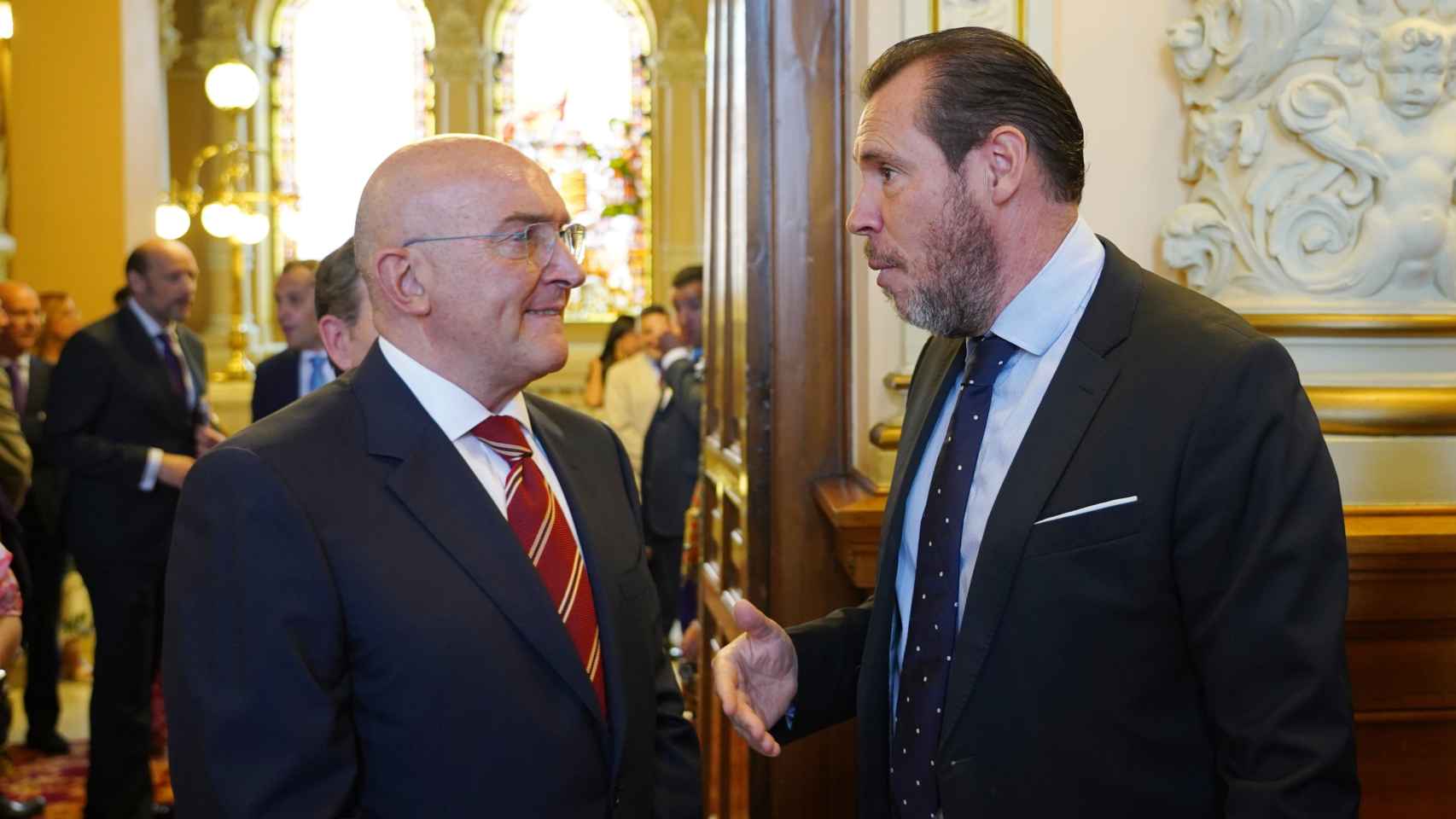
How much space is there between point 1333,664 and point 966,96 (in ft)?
2.45

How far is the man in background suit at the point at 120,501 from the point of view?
4332mm

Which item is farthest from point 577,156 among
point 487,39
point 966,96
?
point 966,96

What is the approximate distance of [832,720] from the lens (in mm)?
1946

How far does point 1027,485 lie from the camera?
156 cm

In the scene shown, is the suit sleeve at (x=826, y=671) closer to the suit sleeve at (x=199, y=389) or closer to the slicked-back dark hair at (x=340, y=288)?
the slicked-back dark hair at (x=340, y=288)

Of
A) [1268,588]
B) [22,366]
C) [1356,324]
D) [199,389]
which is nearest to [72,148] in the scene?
[22,366]

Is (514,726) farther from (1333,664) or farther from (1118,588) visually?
(1333,664)

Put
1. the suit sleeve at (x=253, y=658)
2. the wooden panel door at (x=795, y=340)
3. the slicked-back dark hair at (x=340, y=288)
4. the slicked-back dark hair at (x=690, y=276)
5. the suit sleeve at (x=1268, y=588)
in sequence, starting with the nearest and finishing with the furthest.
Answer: the suit sleeve at (x=1268, y=588) < the suit sleeve at (x=253, y=658) < the slicked-back dark hair at (x=340, y=288) < the wooden panel door at (x=795, y=340) < the slicked-back dark hair at (x=690, y=276)

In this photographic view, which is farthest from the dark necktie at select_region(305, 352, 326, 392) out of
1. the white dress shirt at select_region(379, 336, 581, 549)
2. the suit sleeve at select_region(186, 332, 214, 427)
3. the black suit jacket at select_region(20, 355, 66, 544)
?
the white dress shirt at select_region(379, 336, 581, 549)

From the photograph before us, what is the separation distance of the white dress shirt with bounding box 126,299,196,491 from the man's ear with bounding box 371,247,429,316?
282 cm

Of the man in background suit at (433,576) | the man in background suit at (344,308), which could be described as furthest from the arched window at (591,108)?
the man in background suit at (433,576)

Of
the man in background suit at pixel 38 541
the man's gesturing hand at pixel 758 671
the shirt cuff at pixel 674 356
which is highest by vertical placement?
the shirt cuff at pixel 674 356

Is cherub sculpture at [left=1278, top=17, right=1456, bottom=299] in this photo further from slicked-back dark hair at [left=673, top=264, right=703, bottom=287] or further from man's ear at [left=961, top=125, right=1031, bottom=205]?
slicked-back dark hair at [left=673, top=264, right=703, bottom=287]

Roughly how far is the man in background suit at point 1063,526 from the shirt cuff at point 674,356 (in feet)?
12.5
